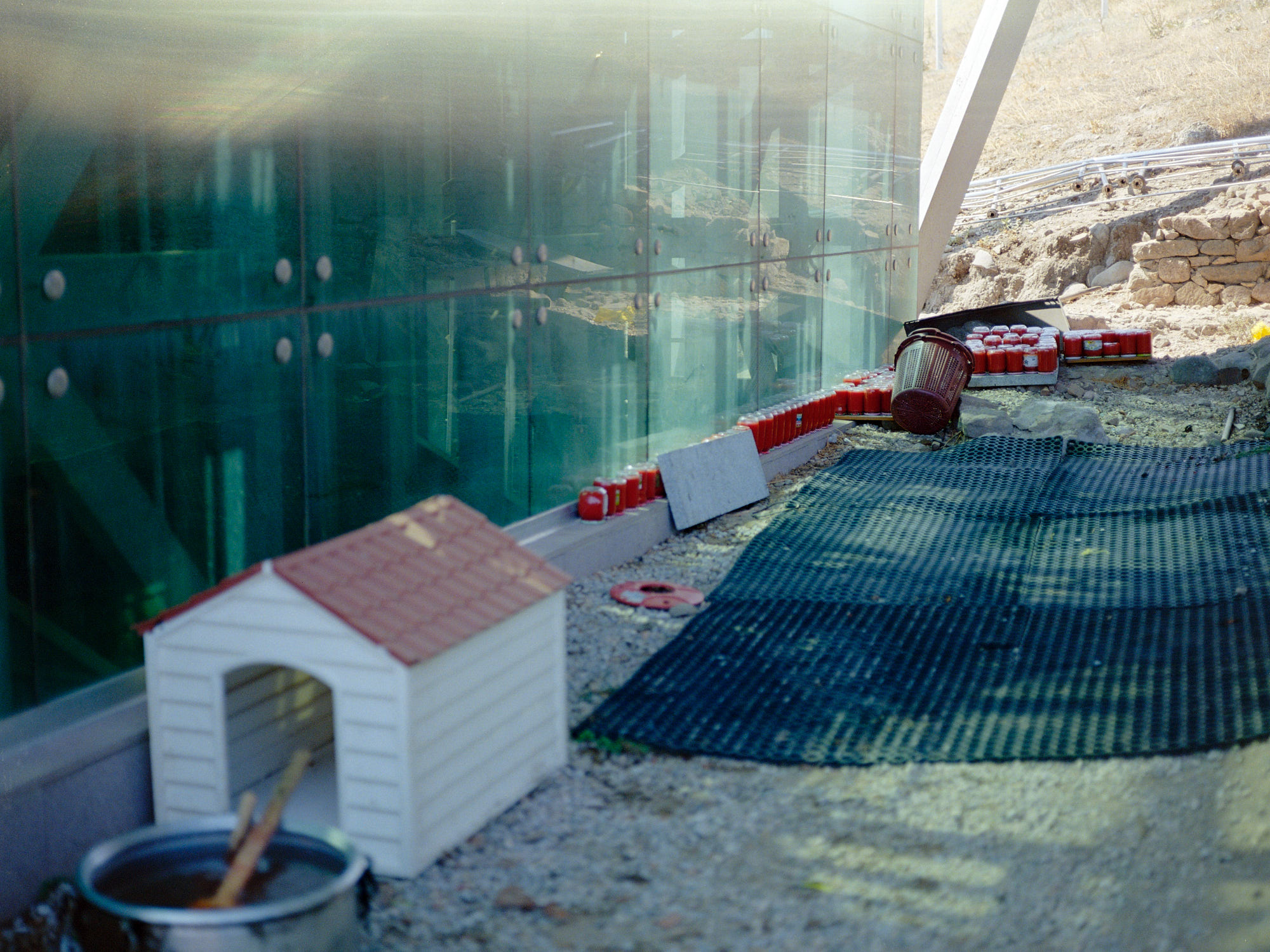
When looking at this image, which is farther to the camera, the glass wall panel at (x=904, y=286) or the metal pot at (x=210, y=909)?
the glass wall panel at (x=904, y=286)

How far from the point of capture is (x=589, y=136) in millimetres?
7184

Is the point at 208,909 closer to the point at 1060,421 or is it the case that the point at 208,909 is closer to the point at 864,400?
the point at 1060,421

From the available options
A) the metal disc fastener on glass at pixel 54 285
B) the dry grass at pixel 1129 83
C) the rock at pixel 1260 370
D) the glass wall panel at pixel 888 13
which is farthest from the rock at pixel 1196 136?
the metal disc fastener on glass at pixel 54 285

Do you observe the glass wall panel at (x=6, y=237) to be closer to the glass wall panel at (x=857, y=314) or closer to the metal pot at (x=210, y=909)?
the metal pot at (x=210, y=909)

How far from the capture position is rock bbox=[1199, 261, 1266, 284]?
53.2ft

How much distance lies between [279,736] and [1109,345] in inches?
443

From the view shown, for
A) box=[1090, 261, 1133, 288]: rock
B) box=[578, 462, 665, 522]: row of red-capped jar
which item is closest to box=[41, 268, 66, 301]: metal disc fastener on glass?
box=[578, 462, 665, 522]: row of red-capped jar

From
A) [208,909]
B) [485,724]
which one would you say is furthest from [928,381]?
[208,909]

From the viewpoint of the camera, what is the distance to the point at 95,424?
4.10 metres

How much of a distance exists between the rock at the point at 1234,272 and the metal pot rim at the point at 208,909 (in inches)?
647

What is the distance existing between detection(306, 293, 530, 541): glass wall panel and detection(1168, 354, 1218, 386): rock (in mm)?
8305

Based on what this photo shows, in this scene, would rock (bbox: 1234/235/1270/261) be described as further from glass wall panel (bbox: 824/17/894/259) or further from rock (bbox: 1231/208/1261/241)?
glass wall panel (bbox: 824/17/894/259)

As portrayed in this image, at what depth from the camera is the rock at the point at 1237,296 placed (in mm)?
16234

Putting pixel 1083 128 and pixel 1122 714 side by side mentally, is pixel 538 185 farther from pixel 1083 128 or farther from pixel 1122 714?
pixel 1083 128
